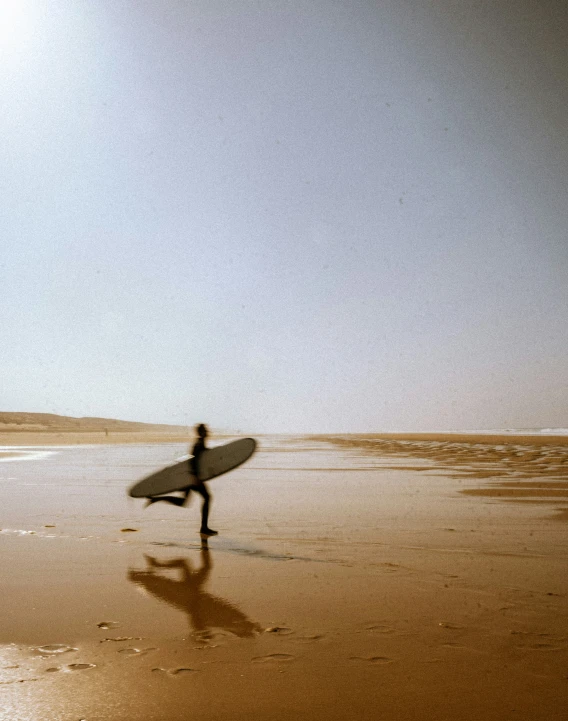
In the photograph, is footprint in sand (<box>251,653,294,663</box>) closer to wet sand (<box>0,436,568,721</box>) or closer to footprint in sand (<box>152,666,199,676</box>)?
wet sand (<box>0,436,568,721</box>)

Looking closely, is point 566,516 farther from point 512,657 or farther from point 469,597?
point 512,657

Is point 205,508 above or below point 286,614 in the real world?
above

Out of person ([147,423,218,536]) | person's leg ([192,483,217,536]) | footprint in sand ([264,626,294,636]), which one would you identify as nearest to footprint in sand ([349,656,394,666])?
footprint in sand ([264,626,294,636])

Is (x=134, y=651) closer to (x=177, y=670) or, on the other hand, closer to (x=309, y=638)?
(x=177, y=670)

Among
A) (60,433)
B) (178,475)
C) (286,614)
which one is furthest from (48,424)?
(286,614)

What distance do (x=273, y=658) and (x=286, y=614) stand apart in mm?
834

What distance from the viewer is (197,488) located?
302 inches

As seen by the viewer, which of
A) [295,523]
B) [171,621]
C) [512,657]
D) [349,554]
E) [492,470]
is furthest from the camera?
[492,470]

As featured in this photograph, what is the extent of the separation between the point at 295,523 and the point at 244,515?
117 centimetres

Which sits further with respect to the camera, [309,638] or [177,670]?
[309,638]

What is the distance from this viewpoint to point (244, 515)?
29.4ft

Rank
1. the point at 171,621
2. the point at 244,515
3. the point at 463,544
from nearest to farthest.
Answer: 1. the point at 171,621
2. the point at 463,544
3. the point at 244,515

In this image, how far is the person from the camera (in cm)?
740

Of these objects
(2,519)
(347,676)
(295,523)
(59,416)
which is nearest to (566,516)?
(295,523)
